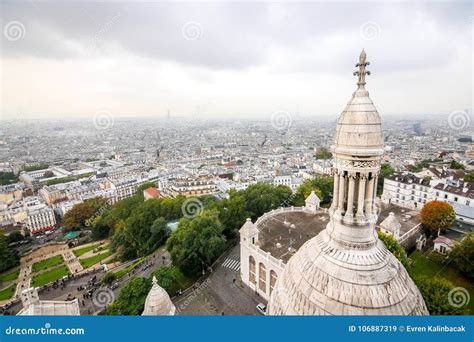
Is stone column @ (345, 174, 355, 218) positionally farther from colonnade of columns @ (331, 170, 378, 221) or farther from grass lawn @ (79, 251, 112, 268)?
grass lawn @ (79, 251, 112, 268)

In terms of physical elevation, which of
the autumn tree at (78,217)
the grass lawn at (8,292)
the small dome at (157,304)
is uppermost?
the small dome at (157,304)

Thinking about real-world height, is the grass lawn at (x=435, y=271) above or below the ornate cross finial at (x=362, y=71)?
below

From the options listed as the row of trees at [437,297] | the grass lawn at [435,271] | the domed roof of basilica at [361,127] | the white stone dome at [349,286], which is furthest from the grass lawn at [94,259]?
the domed roof of basilica at [361,127]

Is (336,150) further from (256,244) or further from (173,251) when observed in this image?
(173,251)

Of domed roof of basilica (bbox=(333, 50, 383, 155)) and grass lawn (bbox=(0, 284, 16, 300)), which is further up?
domed roof of basilica (bbox=(333, 50, 383, 155))

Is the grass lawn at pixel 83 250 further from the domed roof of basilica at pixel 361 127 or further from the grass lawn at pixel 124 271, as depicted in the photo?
the domed roof of basilica at pixel 361 127

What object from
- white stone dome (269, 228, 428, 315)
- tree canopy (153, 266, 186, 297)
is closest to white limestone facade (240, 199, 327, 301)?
tree canopy (153, 266, 186, 297)

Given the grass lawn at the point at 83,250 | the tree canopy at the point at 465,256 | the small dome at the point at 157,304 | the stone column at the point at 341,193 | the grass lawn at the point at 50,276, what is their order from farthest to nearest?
the grass lawn at the point at 83,250 → the grass lawn at the point at 50,276 → the tree canopy at the point at 465,256 → the small dome at the point at 157,304 → the stone column at the point at 341,193
